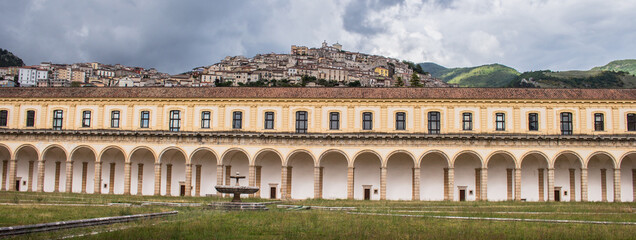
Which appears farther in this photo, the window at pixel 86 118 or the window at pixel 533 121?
the window at pixel 86 118

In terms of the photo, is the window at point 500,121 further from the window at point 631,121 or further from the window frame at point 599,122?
the window at point 631,121

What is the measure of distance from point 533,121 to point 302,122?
55.5 feet

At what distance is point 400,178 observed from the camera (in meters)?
47.6

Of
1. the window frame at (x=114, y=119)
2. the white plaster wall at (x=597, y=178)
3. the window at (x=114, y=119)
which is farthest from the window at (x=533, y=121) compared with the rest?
the window at (x=114, y=119)

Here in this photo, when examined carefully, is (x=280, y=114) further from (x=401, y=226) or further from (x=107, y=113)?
(x=401, y=226)

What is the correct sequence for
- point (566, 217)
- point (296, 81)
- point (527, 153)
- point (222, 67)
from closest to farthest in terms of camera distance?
1. point (566, 217)
2. point (527, 153)
3. point (296, 81)
4. point (222, 67)

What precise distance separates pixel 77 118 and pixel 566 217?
37535 millimetres

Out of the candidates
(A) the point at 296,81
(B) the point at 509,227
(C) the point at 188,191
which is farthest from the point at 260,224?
(A) the point at 296,81

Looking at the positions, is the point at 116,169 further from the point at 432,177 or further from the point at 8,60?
the point at 8,60

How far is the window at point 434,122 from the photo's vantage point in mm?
46219

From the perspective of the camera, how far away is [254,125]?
47531 millimetres

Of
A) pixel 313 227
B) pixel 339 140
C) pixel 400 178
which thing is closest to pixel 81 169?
pixel 339 140

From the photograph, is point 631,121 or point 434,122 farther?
point 434,122

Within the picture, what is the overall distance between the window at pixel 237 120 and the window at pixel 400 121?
11.7m
